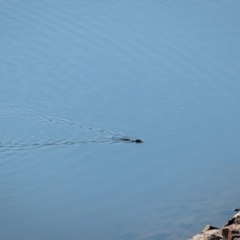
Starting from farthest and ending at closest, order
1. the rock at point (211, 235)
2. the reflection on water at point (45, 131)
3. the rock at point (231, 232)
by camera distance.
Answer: the reflection on water at point (45, 131) → the rock at point (211, 235) → the rock at point (231, 232)

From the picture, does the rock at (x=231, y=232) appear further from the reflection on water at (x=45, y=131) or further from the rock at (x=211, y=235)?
the reflection on water at (x=45, y=131)

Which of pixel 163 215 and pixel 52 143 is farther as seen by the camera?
pixel 52 143

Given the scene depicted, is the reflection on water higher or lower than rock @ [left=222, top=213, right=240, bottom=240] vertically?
higher

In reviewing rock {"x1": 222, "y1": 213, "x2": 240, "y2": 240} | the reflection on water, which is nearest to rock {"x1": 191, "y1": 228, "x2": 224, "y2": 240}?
rock {"x1": 222, "y1": 213, "x2": 240, "y2": 240}

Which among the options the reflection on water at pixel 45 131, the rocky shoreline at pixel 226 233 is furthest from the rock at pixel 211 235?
the reflection on water at pixel 45 131

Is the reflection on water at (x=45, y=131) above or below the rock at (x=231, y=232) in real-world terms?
above

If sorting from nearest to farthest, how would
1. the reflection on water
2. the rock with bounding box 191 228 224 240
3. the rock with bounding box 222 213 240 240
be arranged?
the rock with bounding box 222 213 240 240 → the rock with bounding box 191 228 224 240 → the reflection on water

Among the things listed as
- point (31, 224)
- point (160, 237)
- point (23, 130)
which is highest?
point (23, 130)

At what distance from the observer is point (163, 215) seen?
1074 cm

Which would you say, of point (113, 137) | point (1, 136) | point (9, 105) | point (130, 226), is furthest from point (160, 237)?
point (9, 105)

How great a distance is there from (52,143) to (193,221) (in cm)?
359

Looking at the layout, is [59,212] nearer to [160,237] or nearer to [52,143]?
[160,237]

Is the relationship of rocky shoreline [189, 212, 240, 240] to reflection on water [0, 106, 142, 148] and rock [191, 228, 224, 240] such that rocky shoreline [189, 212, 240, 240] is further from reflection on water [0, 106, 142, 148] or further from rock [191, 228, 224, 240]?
reflection on water [0, 106, 142, 148]

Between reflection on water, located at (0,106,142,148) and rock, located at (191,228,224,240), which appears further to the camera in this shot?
reflection on water, located at (0,106,142,148)
